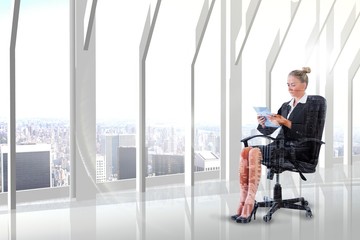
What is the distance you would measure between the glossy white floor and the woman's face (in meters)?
1.02

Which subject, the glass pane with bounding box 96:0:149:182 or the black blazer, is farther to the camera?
the glass pane with bounding box 96:0:149:182

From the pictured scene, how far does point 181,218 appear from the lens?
4.12 m

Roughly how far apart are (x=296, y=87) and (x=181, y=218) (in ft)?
4.78

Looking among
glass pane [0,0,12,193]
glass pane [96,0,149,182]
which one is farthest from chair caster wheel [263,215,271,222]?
glass pane [0,0,12,193]

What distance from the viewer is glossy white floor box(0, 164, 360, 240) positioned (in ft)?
11.6

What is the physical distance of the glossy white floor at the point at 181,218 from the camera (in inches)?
139

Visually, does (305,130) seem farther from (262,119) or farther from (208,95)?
(208,95)

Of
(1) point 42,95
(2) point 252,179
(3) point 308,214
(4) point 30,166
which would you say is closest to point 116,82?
(1) point 42,95

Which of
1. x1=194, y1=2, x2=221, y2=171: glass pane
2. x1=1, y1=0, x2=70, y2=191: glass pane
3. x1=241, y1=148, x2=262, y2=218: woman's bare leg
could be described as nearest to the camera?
x1=241, y1=148, x2=262, y2=218: woman's bare leg

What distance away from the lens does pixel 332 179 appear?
6.55m

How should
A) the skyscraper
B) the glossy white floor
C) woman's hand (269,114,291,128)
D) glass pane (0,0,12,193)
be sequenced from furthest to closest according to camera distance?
the skyscraper < glass pane (0,0,12,193) < woman's hand (269,114,291,128) < the glossy white floor

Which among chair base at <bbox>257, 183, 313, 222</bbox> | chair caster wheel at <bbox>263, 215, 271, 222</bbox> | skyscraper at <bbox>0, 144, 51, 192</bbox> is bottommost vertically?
chair caster wheel at <bbox>263, 215, 271, 222</bbox>

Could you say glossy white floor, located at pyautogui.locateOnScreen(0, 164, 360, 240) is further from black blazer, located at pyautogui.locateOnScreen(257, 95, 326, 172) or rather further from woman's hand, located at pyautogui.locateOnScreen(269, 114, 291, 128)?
woman's hand, located at pyautogui.locateOnScreen(269, 114, 291, 128)

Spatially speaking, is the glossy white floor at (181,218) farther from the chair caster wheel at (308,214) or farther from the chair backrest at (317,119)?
the chair backrest at (317,119)
